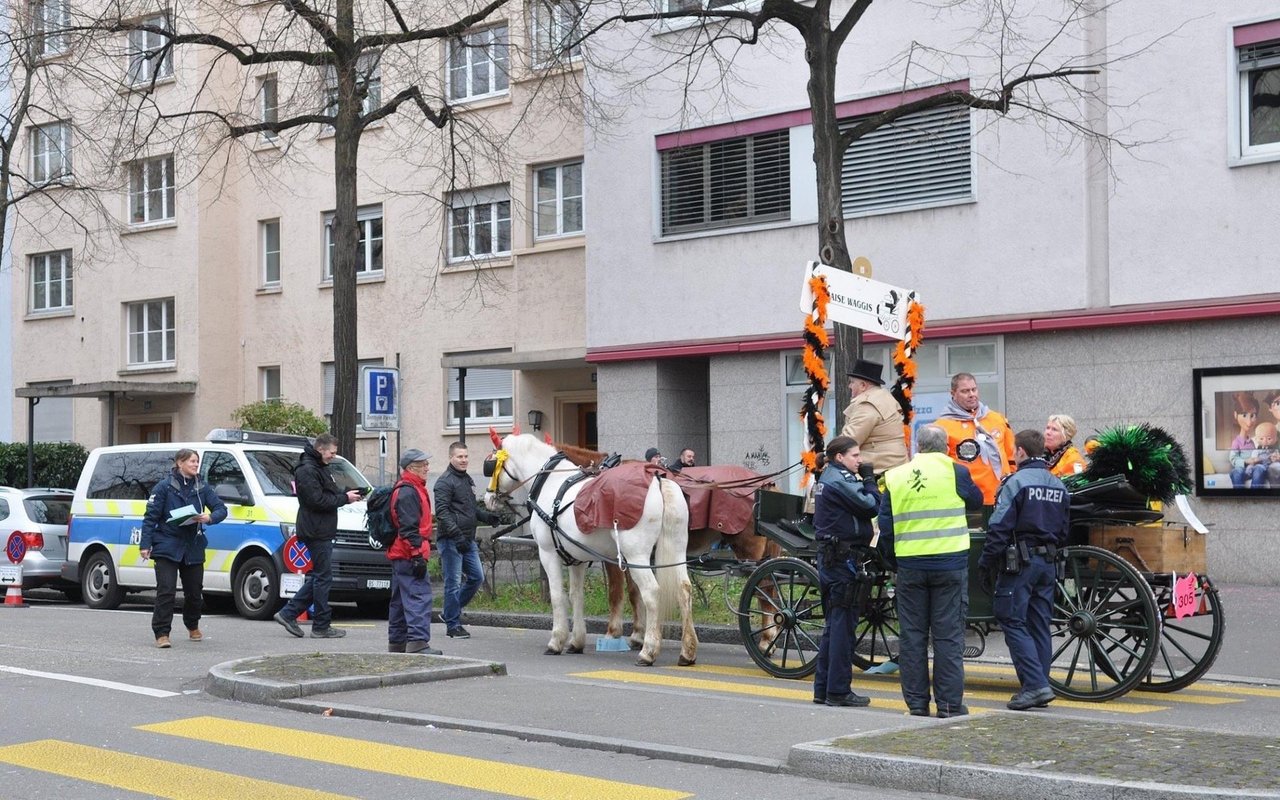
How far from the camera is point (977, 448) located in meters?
11.7

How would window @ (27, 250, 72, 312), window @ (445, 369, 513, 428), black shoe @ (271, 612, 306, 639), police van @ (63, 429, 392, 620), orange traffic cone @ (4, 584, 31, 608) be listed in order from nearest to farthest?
1. black shoe @ (271, 612, 306, 639)
2. police van @ (63, 429, 392, 620)
3. orange traffic cone @ (4, 584, 31, 608)
4. window @ (445, 369, 513, 428)
5. window @ (27, 250, 72, 312)

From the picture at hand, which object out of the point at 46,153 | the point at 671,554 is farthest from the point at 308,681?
the point at 46,153

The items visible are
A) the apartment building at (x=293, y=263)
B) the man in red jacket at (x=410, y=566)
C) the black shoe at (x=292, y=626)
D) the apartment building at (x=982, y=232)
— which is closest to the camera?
the man in red jacket at (x=410, y=566)

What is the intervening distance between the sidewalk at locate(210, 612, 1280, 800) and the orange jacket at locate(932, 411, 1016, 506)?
6.69 feet

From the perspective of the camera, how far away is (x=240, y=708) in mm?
10812

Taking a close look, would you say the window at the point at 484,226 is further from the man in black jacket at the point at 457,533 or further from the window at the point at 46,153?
the man in black jacket at the point at 457,533

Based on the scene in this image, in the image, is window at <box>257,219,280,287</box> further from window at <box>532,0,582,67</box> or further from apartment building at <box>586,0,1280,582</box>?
window at <box>532,0,582,67</box>

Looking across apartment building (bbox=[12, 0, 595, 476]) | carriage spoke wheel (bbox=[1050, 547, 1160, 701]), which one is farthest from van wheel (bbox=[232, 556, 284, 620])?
carriage spoke wheel (bbox=[1050, 547, 1160, 701])

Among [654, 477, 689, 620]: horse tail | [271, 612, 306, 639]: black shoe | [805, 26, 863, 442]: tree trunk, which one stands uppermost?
[805, 26, 863, 442]: tree trunk

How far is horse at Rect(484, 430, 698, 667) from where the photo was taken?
1292 cm

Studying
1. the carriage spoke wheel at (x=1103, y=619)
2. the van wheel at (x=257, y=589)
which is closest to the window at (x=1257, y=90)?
the carriage spoke wheel at (x=1103, y=619)

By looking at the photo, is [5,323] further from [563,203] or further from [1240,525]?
[1240,525]

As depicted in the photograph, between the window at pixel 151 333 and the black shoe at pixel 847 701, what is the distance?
91.4 ft

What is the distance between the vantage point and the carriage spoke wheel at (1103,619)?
10531 mm
